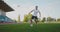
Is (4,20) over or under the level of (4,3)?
under

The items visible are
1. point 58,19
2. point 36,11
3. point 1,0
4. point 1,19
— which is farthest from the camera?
point 58,19

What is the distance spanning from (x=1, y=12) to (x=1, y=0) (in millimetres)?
2570

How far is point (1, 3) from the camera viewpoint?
2372 centimetres

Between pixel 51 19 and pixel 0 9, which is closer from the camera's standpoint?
pixel 0 9

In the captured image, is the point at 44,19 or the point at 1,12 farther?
the point at 44,19

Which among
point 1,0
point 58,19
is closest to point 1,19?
point 1,0

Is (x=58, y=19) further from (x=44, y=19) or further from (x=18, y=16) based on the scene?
A: (x=18, y=16)

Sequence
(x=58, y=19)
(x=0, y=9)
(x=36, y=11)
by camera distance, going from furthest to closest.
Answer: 1. (x=58, y=19)
2. (x=0, y=9)
3. (x=36, y=11)

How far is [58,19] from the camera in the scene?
3556 centimetres

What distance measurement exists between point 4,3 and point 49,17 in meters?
16.6

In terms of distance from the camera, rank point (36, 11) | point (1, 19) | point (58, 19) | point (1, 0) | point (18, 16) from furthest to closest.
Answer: point (58, 19), point (18, 16), point (1, 0), point (1, 19), point (36, 11)

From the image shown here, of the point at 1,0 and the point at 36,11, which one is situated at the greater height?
the point at 1,0

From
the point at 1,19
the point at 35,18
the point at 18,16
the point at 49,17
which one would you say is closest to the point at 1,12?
the point at 1,19

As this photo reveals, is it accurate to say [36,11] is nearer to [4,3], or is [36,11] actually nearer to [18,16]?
[4,3]
